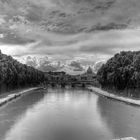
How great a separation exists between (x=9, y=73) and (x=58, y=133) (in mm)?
59338

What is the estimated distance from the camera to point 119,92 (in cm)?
8631

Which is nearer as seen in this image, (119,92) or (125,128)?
(125,128)

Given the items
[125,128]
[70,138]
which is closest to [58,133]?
[70,138]

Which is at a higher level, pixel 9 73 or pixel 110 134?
pixel 9 73

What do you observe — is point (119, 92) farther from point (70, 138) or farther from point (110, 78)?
point (70, 138)

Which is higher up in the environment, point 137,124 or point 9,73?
point 9,73

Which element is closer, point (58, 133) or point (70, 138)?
point (70, 138)

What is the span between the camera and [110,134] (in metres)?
27.2

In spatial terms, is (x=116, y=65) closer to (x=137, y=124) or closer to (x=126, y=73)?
(x=126, y=73)

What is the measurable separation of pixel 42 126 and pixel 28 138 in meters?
6.55

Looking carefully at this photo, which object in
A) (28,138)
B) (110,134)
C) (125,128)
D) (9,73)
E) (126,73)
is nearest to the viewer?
(28,138)

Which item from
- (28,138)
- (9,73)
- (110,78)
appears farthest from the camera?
(110,78)

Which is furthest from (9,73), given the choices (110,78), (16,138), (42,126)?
(16,138)

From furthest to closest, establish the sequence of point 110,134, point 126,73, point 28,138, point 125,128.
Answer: point 126,73, point 125,128, point 110,134, point 28,138
